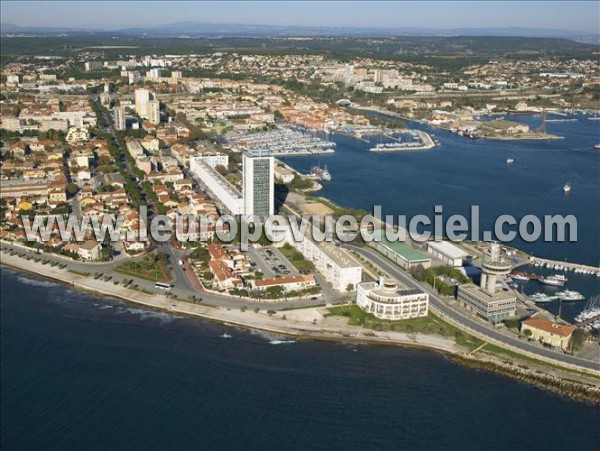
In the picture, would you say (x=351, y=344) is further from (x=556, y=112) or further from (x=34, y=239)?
(x=556, y=112)

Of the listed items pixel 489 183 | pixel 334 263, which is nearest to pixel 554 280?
pixel 334 263

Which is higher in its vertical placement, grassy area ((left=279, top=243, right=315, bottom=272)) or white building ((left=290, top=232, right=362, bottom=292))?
white building ((left=290, top=232, right=362, bottom=292))

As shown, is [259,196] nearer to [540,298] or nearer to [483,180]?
[540,298]

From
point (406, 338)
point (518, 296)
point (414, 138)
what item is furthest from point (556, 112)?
point (406, 338)

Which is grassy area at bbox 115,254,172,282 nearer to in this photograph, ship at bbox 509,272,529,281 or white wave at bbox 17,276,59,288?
white wave at bbox 17,276,59,288

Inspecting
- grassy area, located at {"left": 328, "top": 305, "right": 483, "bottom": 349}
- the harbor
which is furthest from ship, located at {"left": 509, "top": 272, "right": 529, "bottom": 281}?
the harbor
